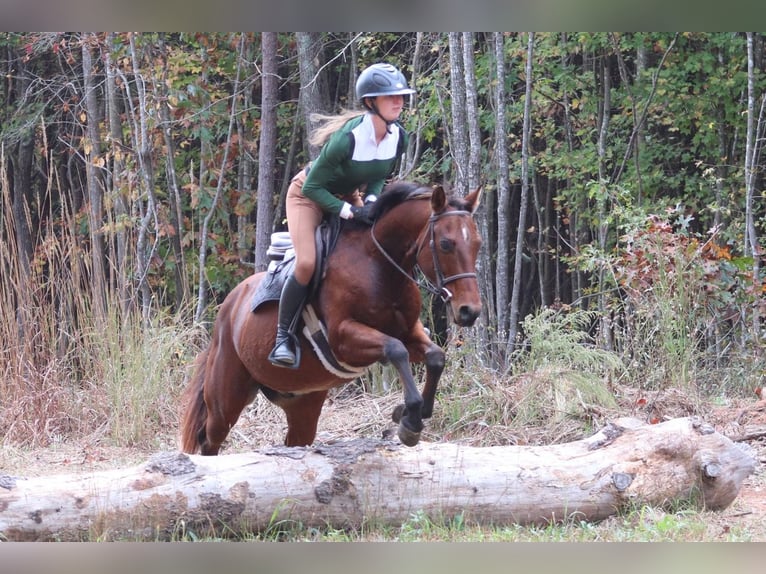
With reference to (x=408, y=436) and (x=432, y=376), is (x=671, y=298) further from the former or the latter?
(x=408, y=436)

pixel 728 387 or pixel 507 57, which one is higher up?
pixel 507 57

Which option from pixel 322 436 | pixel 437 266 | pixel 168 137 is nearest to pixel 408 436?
pixel 437 266

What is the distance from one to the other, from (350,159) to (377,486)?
6.89 feet

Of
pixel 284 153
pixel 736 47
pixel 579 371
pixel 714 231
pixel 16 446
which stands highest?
pixel 736 47

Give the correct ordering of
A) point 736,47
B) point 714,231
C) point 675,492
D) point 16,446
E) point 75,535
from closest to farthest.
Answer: point 75,535, point 675,492, point 16,446, point 714,231, point 736,47

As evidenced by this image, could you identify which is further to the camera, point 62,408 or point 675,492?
point 62,408

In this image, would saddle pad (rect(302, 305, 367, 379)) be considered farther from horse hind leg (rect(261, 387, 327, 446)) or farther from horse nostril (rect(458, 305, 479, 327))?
horse nostril (rect(458, 305, 479, 327))

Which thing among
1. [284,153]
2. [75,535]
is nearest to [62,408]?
[75,535]

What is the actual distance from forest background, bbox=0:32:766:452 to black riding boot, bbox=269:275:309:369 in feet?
9.93

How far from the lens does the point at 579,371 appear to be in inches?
320

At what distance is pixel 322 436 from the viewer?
623 centimetres

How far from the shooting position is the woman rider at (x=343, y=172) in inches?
214

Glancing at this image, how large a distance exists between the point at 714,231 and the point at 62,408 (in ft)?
23.5

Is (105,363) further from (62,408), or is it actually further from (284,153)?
(284,153)
